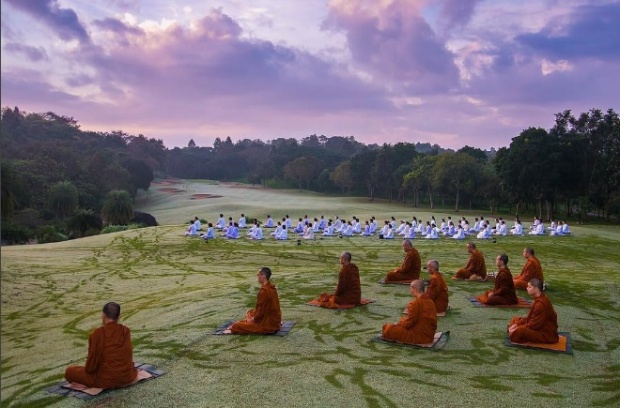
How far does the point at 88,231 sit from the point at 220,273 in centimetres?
3091

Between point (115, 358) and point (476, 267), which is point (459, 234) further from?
point (115, 358)

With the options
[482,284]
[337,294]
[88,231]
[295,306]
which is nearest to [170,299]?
[295,306]

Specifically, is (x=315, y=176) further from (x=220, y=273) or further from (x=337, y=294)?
(x=337, y=294)

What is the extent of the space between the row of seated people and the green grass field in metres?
0.43

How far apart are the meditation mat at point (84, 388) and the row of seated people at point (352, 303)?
0.29 ft

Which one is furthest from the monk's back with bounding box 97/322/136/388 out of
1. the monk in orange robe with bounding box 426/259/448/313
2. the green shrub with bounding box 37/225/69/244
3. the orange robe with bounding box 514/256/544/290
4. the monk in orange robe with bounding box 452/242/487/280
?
the green shrub with bounding box 37/225/69/244

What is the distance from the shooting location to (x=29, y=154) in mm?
83312

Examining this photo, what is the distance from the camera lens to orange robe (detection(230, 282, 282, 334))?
1317 centimetres

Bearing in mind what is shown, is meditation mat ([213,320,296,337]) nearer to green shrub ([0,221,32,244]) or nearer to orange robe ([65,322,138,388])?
orange robe ([65,322,138,388])

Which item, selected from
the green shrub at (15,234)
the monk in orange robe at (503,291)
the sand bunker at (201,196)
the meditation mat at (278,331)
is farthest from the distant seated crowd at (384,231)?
the sand bunker at (201,196)

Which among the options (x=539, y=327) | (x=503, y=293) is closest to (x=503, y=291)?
(x=503, y=293)

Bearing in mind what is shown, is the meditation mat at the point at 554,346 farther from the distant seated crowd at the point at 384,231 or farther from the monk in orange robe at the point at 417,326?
the distant seated crowd at the point at 384,231

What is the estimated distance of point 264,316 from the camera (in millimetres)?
13328

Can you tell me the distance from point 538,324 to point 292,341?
19.5ft
